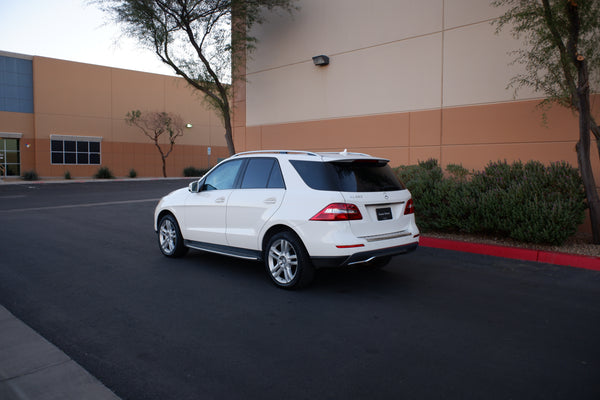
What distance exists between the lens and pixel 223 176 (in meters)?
7.45

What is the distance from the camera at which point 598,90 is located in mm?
9438

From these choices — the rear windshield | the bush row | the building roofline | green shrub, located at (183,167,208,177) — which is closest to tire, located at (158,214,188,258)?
the rear windshield

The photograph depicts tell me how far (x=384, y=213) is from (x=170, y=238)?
12.9 feet

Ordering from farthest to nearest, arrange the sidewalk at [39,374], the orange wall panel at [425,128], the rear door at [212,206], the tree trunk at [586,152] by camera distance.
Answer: the orange wall panel at [425,128] → the tree trunk at [586,152] → the rear door at [212,206] → the sidewalk at [39,374]

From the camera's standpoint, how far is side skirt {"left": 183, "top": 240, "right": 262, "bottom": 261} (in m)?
6.60

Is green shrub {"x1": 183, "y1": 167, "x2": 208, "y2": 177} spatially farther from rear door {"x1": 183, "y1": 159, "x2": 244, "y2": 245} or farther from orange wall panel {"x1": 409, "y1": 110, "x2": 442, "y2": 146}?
rear door {"x1": 183, "y1": 159, "x2": 244, "y2": 245}

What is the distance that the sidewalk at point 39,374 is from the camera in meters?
3.38

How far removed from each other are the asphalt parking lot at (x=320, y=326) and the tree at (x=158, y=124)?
106ft

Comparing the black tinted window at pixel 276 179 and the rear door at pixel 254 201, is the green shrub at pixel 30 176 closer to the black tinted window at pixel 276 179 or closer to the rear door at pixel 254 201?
the rear door at pixel 254 201

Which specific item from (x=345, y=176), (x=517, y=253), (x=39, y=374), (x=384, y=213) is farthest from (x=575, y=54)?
(x=39, y=374)

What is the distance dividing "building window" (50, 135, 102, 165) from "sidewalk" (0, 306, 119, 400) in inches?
1386

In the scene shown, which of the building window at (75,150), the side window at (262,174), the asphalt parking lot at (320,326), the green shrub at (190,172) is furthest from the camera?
the green shrub at (190,172)

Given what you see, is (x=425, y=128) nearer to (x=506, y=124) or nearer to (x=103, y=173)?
(x=506, y=124)

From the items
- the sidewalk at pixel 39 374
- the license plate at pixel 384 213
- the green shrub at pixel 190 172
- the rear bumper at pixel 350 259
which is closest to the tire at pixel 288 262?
the rear bumper at pixel 350 259
